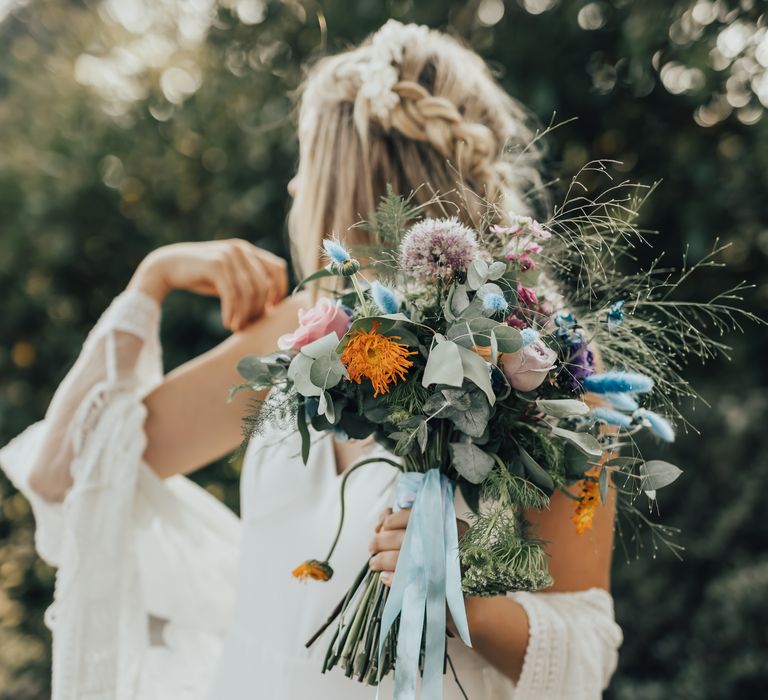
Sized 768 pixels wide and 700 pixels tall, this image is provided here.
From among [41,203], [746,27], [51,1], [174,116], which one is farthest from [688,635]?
[51,1]

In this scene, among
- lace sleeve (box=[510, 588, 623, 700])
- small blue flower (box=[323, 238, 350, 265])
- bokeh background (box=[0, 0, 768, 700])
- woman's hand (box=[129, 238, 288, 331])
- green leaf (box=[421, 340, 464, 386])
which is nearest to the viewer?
green leaf (box=[421, 340, 464, 386])

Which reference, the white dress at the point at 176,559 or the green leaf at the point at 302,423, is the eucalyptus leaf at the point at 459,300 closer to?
the green leaf at the point at 302,423

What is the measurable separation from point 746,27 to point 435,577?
5.93ft

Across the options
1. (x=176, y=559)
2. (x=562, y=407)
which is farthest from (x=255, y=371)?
(x=176, y=559)

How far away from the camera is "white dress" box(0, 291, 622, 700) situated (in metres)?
1.33

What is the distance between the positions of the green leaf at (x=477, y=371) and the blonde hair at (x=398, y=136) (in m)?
0.64

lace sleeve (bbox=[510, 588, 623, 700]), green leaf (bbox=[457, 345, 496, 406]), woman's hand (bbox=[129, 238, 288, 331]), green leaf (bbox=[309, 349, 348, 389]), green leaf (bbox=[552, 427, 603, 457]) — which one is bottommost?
lace sleeve (bbox=[510, 588, 623, 700])

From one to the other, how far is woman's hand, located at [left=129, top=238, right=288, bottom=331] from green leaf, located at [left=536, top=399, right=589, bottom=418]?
89 cm

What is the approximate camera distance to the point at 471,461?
101 centimetres

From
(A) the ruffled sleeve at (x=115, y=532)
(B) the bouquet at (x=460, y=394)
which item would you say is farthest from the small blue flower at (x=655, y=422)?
(A) the ruffled sleeve at (x=115, y=532)

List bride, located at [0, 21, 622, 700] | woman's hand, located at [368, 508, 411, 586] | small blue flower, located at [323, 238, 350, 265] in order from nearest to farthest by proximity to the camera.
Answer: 1. small blue flower, located at [323, 238, 350, 265]
2. woman's hand, located at [368, 508, 411, 586]
3. bride, located at [0, 21, 622, 700]

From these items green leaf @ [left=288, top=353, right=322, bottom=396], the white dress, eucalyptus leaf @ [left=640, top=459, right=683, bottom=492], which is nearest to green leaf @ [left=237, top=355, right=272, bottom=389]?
green leaf @ [left=288, top=353, right=322, bottom=396]

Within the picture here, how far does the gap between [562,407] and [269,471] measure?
0.75 metres

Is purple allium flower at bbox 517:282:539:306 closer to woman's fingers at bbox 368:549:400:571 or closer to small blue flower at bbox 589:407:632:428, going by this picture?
small blue flower at bbox 589:407:632:428
